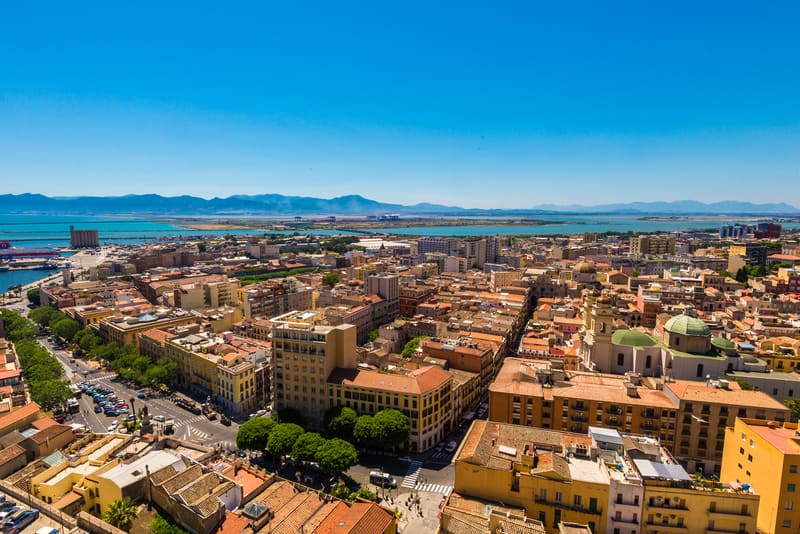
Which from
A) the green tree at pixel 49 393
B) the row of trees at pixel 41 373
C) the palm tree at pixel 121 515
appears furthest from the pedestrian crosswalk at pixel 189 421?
the palm tree at pixel 121 515

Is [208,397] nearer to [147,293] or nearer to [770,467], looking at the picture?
[770,467]

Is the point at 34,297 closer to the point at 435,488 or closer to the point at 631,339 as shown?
the point at 435,488

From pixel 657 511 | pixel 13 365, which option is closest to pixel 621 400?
pixel 657 511

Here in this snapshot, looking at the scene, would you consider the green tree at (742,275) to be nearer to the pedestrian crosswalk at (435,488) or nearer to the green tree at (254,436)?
the pedestrian crosswalk at (435,488)

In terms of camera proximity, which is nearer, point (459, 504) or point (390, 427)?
point (459, 504)

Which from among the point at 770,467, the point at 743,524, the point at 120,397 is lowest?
the point at 120,397

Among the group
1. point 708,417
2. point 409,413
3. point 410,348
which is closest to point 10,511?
point 409,413
